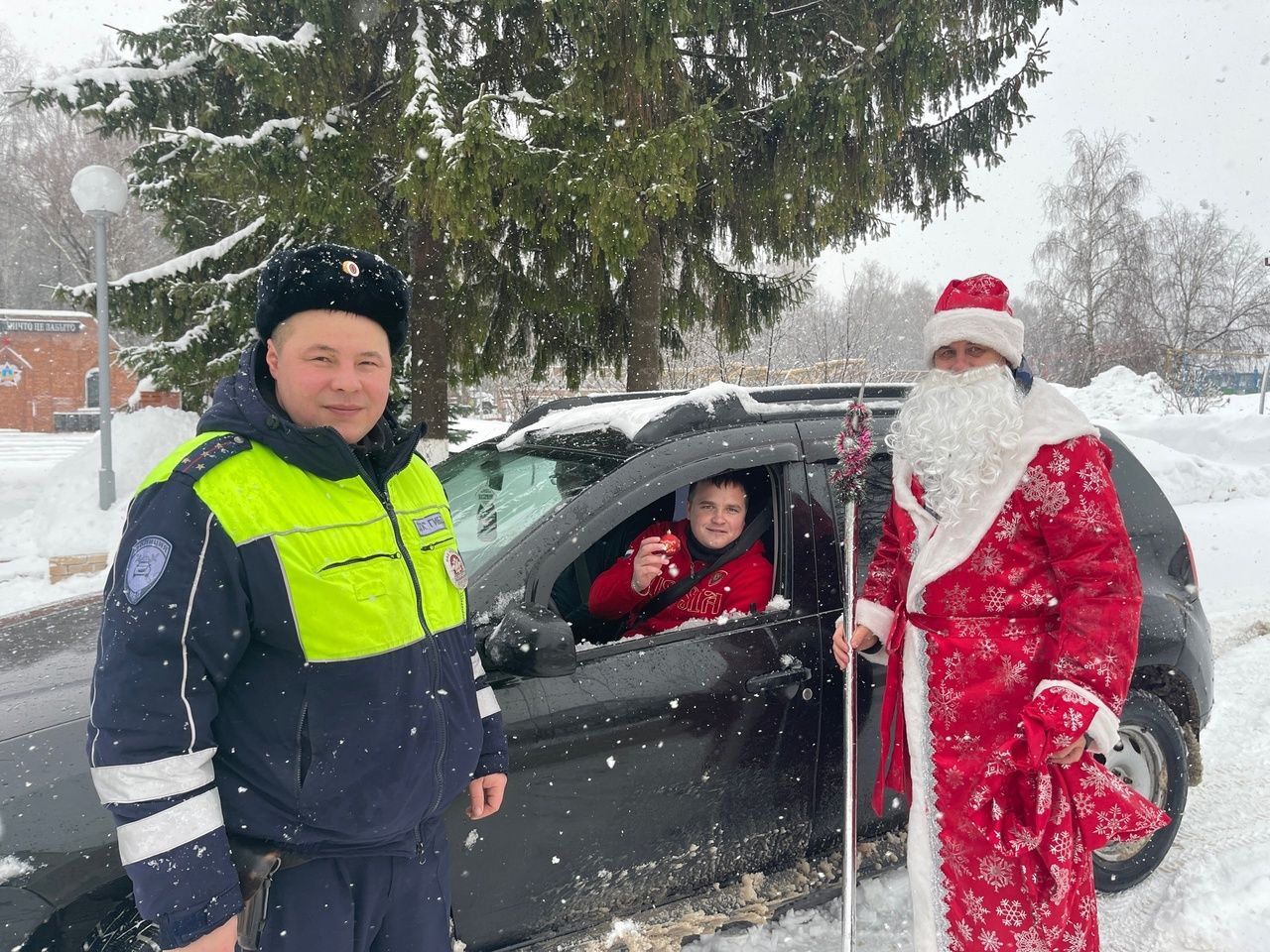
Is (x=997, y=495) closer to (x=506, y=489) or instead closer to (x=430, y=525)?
(x=430, y=525)

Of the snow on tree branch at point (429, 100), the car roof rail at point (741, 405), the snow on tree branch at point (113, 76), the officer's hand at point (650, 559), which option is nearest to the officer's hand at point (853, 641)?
the officer's hand at point (650, 559)

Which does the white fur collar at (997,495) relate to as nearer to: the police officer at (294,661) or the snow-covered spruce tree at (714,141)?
the police officer at (294,661)

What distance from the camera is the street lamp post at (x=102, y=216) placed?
27.9ft

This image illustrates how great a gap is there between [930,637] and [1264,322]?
→ 3243 cm

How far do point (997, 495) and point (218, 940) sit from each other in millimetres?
1875

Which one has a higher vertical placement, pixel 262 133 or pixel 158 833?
pixel 262 133

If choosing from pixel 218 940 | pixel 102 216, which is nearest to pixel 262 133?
pixel 102 216

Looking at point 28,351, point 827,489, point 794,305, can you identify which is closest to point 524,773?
point 827,489

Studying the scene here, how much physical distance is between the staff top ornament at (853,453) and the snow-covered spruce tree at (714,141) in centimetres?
466

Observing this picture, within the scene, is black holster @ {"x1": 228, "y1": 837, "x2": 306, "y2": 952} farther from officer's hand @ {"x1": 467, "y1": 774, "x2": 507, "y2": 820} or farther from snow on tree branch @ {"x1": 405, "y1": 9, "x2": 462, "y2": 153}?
snow on tree branch @ {"x1": 405, "y1": 9, "x2": 462, "y2": 153}

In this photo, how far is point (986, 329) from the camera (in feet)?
7.02

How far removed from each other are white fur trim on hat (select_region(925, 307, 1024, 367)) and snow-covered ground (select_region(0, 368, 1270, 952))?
6.58ft

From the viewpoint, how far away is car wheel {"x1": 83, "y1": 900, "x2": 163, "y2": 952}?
64.7 inches

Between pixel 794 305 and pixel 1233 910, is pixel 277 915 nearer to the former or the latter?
pixel 1233 910
